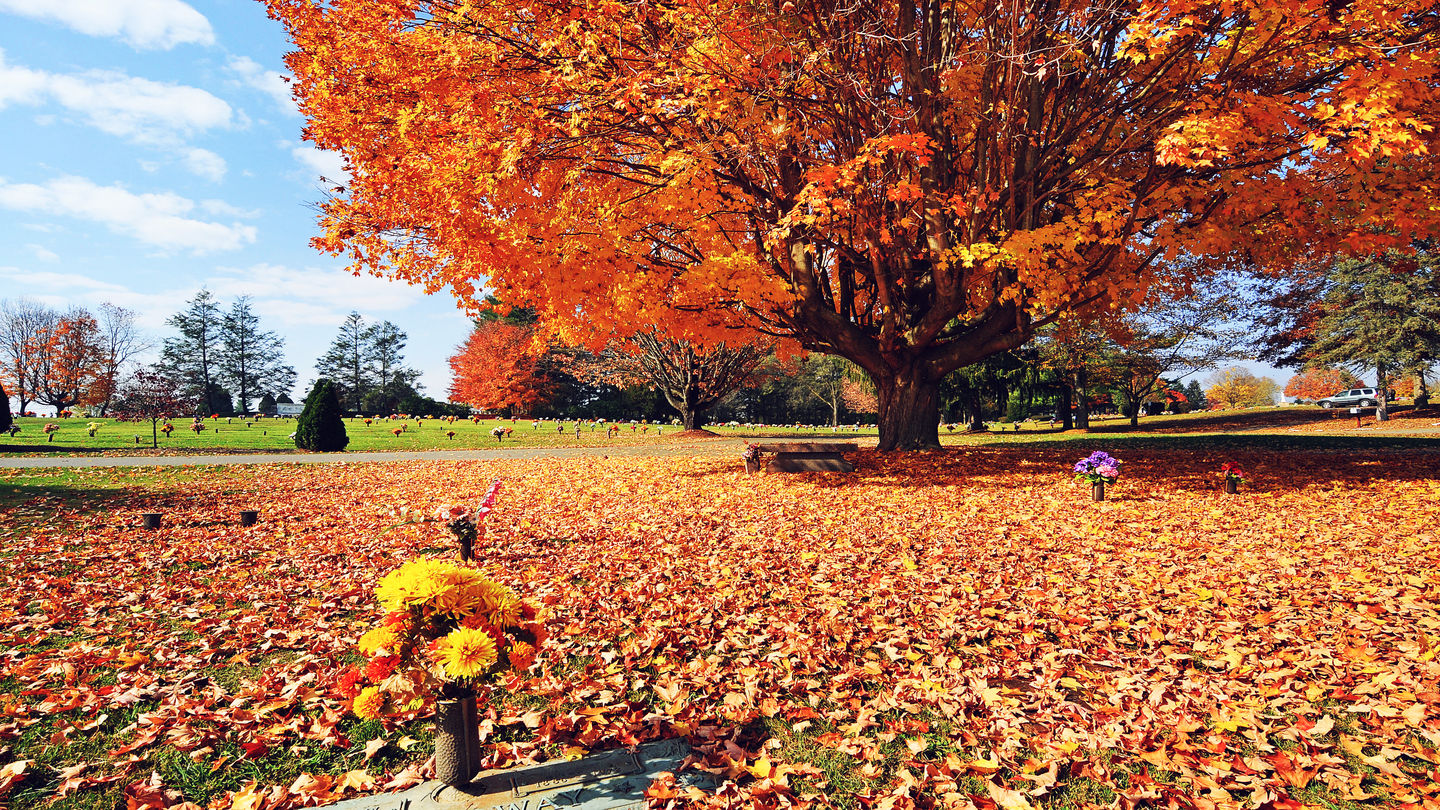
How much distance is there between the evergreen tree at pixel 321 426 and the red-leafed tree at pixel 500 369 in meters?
24.7

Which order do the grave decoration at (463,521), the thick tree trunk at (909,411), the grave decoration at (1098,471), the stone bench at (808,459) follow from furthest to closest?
the thick tree trunk at (909,411), the stone bench at (808,459), the grave decoration at (1098,471), the grave decoration at (463,521)

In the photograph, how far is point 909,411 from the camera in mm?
14703

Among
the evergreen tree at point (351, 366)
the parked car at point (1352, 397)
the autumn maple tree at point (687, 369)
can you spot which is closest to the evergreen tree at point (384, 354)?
the evergreen tree at point (351, 366)

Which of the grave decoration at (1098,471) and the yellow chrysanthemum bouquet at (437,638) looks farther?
the grave decoration at (1098,471)

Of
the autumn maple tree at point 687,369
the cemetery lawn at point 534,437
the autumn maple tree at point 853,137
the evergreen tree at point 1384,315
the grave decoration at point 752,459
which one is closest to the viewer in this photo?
the autumn maple tree at point 853,137

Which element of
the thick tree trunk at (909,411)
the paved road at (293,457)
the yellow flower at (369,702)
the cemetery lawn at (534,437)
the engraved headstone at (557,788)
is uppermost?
the thick tree trunk at (909,411)

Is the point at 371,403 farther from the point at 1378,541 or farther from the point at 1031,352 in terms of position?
the point at 1378,541

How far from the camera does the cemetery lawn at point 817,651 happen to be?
10.3 feet

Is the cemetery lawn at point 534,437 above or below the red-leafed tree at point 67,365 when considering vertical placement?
below

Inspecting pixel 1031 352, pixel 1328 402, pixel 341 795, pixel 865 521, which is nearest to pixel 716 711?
pixel 341 795

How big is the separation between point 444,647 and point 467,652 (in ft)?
0.40

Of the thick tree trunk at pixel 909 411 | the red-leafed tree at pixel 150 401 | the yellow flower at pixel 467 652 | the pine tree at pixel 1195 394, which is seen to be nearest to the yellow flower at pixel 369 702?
the yellow flower at pixel 467 652

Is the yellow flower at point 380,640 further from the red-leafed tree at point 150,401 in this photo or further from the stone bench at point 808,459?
the red-leafed tree at point 150,401

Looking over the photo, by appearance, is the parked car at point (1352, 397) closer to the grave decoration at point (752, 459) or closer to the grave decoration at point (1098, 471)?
the grave decoration at point (1098, 471)
